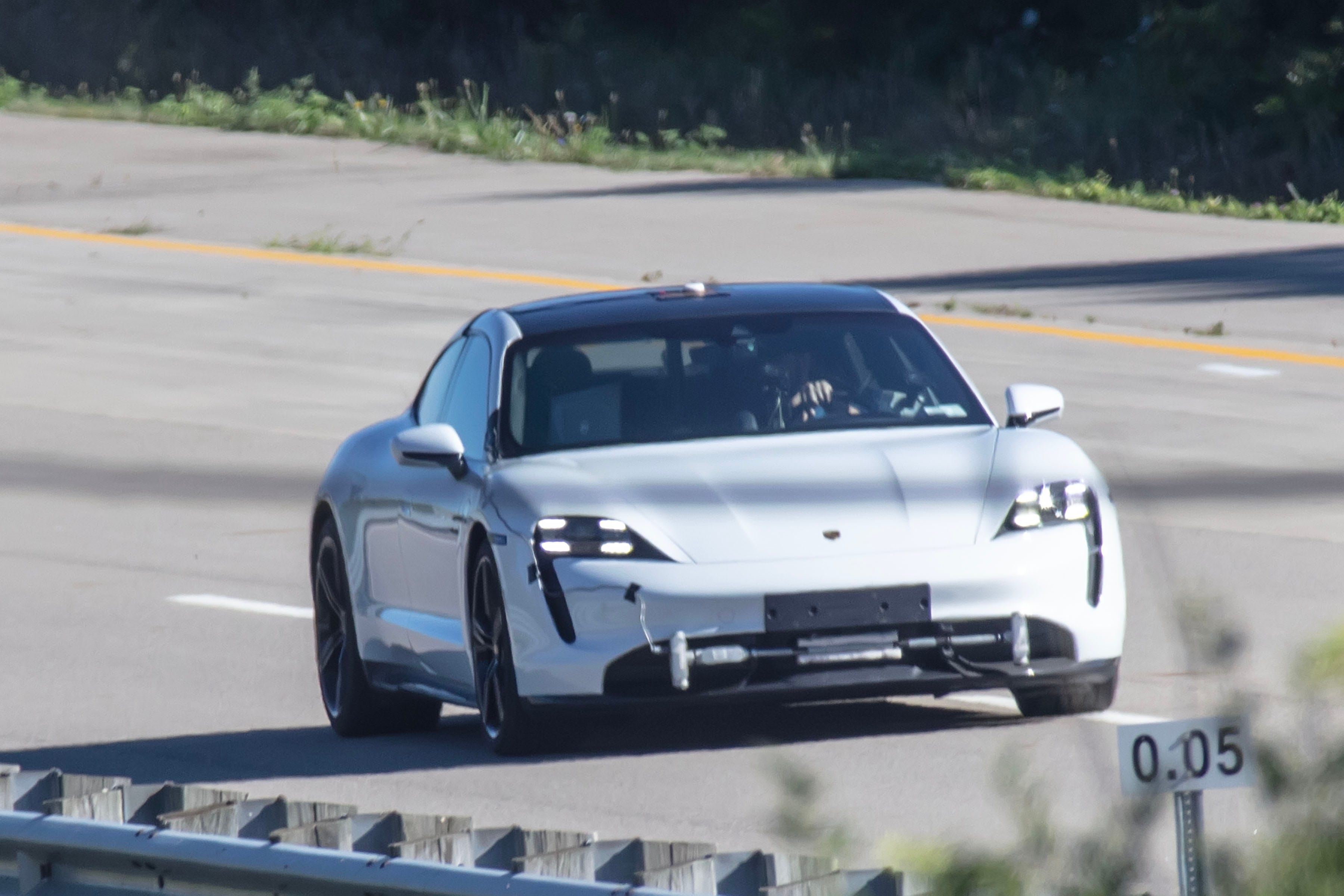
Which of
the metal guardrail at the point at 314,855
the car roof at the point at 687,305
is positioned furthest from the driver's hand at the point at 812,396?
the metal guardrail at the point at 314,855

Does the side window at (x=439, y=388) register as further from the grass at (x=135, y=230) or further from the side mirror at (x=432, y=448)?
the grass at (x=135, y=230)

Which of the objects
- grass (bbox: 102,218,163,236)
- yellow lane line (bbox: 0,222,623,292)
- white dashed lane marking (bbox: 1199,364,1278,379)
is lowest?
white dashed lane marking (bbox: 1199,364,1278,379)

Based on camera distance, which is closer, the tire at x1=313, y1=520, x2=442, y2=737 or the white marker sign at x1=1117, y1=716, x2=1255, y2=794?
the white marker sign at x1=1117, y1=716, x2=1255, y2=794

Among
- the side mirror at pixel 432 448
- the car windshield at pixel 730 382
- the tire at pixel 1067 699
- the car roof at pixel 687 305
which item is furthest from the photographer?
the car roof at pixel 687 305

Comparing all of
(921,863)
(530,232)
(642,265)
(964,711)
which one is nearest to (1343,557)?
(964,711)

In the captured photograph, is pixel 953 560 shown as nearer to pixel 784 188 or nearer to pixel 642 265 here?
pixel 642 265

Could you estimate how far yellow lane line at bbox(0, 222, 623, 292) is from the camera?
26188 millimetres

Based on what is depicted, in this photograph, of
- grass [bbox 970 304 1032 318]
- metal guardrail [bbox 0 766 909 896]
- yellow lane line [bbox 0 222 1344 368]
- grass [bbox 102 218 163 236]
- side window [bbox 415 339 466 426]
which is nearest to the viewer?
metal guardrail [bbox 0 766 909 896]

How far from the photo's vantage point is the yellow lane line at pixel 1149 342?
Answer: 2048 cm

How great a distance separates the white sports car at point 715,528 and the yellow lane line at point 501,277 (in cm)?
1103

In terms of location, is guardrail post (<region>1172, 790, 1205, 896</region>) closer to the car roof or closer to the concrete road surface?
the concrete road surface

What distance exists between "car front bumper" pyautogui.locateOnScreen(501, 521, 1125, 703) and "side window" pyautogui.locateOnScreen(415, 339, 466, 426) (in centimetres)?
171

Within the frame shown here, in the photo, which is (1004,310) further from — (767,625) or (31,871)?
(31,871)

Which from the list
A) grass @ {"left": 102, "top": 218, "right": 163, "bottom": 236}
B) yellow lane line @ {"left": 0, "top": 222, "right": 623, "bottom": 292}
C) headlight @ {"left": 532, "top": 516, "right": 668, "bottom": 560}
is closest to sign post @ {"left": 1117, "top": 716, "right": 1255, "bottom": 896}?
headlight @ {"left": 532, "top": 516, "right": 668, "bottom": 560}
